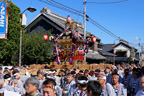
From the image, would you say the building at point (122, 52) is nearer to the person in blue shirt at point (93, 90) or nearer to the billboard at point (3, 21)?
the billboard at point (3, 21)

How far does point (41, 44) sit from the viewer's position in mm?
24500

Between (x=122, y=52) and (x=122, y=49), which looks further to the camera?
(x=122, y=52)

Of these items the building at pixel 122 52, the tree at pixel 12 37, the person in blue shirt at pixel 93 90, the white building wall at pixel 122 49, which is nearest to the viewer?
the person in blue shirt at pixel 93 90

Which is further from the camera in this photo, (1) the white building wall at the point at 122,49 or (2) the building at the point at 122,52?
(1) the white building wall at the point at 122,49

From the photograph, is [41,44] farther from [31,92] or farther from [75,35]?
[31,92]

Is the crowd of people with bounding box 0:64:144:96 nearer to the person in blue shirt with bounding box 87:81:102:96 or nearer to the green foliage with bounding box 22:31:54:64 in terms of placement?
the person in blue shirt with bounding box 87:81:102:96

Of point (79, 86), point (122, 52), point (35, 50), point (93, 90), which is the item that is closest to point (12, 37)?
point (35, 50)

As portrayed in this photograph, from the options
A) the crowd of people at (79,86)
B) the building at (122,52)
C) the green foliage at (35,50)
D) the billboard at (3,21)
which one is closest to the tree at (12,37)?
the green foliage at (35,50)

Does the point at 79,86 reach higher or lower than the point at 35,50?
lower

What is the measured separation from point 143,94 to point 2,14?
35.2 ft

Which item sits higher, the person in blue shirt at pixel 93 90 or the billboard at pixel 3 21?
the billboard at pixel 3 21

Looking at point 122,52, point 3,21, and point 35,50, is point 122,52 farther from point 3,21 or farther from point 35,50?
point 3,21

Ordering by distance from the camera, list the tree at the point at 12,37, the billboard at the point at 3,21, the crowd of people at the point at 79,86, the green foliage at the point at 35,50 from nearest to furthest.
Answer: the crowd of people at the point at 79,86 → the billboard at the point at 3,21 → the tree at the point at 12,37 → the green foliage at the point at 35,50

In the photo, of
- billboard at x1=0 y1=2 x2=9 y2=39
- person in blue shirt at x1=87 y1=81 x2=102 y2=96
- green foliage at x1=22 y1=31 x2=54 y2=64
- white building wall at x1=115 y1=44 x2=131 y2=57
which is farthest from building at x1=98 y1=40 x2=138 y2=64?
person in blue shirt at x1=87 y1=81 x2=102 y2=96
